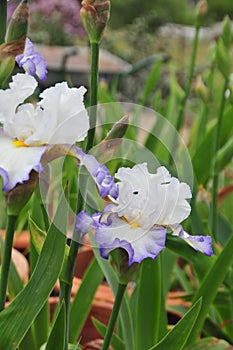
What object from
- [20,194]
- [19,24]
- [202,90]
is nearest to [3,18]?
[19,24]

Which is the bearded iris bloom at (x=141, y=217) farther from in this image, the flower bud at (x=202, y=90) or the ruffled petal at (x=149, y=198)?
the flower bud at (x=202, y=90)

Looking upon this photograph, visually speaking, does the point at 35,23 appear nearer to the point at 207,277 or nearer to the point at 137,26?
the point at 137,26

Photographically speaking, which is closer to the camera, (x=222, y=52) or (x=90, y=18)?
(x=90, y=18)

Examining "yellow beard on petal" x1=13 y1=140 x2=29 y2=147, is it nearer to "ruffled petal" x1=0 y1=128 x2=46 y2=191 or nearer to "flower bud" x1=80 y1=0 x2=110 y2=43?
"ruffled petal" x1=0 y1=128 x2=46 y2=191

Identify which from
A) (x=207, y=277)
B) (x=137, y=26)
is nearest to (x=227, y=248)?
(x=207, y=277)

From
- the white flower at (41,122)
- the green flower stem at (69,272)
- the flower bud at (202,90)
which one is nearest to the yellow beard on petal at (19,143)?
the white flower at (41,122)
